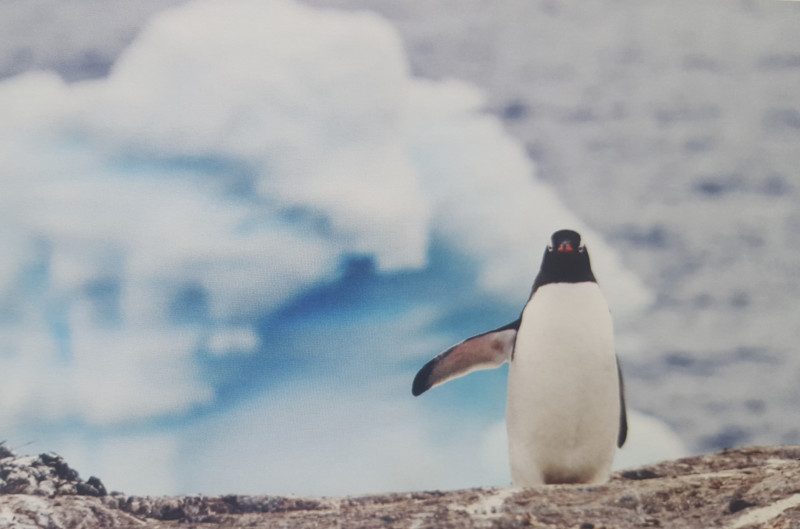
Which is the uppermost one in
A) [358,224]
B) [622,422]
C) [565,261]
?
[358,224]

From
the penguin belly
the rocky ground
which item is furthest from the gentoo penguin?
the rocky ground

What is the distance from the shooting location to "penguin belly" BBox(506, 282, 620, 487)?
2547 mm

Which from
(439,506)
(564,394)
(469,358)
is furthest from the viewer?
(469,358)

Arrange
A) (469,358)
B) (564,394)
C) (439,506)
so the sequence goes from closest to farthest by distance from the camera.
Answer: (439,506) < (564,394) < (469,358)

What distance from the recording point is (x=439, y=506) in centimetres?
229

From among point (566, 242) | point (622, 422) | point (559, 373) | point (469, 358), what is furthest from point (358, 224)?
point (622, 422)

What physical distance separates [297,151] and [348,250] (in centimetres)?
37

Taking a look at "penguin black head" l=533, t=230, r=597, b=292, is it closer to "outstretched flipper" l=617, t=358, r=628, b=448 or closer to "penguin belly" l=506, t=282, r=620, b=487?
"penguin belly" l=506, t=282, r=620, b=487

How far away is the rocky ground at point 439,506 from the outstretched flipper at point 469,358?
14.3 inches

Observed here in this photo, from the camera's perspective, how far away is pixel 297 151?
2.69 m

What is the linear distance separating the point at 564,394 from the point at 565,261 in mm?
430

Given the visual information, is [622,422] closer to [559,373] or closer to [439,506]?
[559,373]

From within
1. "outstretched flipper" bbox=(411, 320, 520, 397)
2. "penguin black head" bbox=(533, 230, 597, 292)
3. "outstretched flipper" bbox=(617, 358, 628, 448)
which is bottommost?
"outstretched flipper" bbox=(617, 358, 628, 448)

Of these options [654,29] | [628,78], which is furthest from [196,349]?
[654,29]
